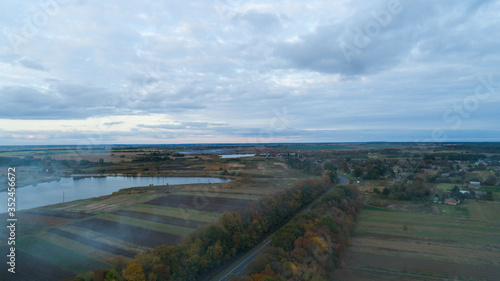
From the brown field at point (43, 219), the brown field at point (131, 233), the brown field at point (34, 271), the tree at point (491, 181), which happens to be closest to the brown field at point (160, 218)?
the brown field at point (131, 233)

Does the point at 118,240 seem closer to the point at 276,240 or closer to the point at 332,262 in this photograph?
the point at 276,240

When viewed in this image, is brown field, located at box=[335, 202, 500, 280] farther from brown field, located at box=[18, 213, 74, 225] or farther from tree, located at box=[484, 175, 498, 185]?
brown field, located at box=[18, 213, 74, 225]

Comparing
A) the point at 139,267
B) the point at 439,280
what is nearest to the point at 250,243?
the point at 139,267

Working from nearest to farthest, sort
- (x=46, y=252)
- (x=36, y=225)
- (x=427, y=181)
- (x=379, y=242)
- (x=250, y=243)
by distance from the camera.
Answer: (x=46, y=252)
(x=250, y=243)
(x=379, y=242)
(x=36, y=225)
(x=427, y=181)

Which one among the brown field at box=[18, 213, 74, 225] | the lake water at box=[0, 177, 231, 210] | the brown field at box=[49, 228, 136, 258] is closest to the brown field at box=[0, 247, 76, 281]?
the brown field at box=[49, 228, 136, 258]

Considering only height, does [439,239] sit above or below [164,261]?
below

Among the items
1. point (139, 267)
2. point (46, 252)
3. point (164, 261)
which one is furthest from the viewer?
point (46, 252)

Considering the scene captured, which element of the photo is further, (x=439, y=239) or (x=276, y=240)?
(x=439, y=239)
